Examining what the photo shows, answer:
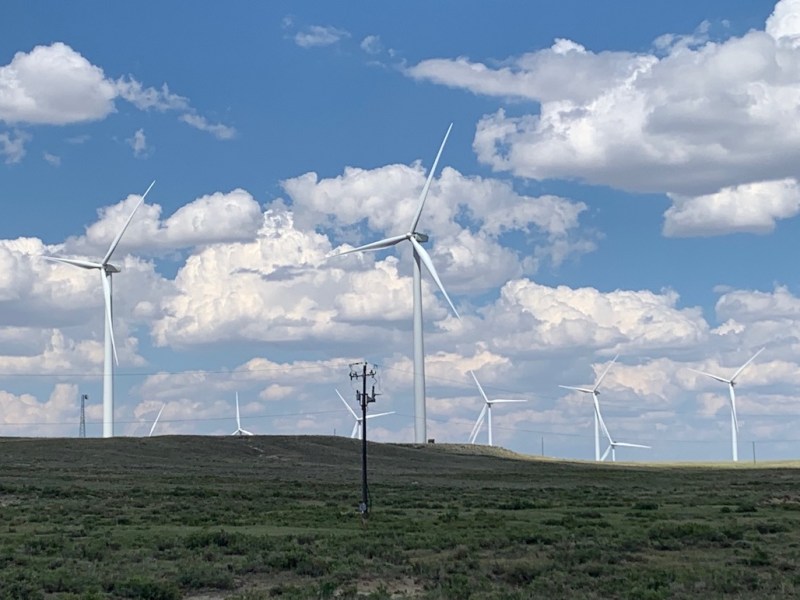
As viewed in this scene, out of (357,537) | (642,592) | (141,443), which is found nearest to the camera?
(642,592)

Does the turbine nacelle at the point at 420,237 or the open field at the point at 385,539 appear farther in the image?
the turbine nacelle at the point at 420,237

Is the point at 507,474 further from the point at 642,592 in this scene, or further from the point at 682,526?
the point at 642,592

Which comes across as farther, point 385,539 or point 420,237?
point 420,237

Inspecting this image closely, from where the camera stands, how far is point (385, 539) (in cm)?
4816

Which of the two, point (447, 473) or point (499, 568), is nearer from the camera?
point (499, 568)

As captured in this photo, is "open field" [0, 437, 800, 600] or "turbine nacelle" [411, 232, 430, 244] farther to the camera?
"turbine nacelle" [411, 232, 430, 244]

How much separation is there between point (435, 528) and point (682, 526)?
11321 mm

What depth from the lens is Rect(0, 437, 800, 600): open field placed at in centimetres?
3634

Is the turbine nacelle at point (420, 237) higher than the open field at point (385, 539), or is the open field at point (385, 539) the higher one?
the turbine nacelle at point (420, 237)

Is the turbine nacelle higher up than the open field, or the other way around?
the turbine nacelle

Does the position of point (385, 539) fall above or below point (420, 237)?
below

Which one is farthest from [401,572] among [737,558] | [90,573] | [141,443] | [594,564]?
[141,443]

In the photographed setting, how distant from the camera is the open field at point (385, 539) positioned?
36344 millimetres

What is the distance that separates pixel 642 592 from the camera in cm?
3441
